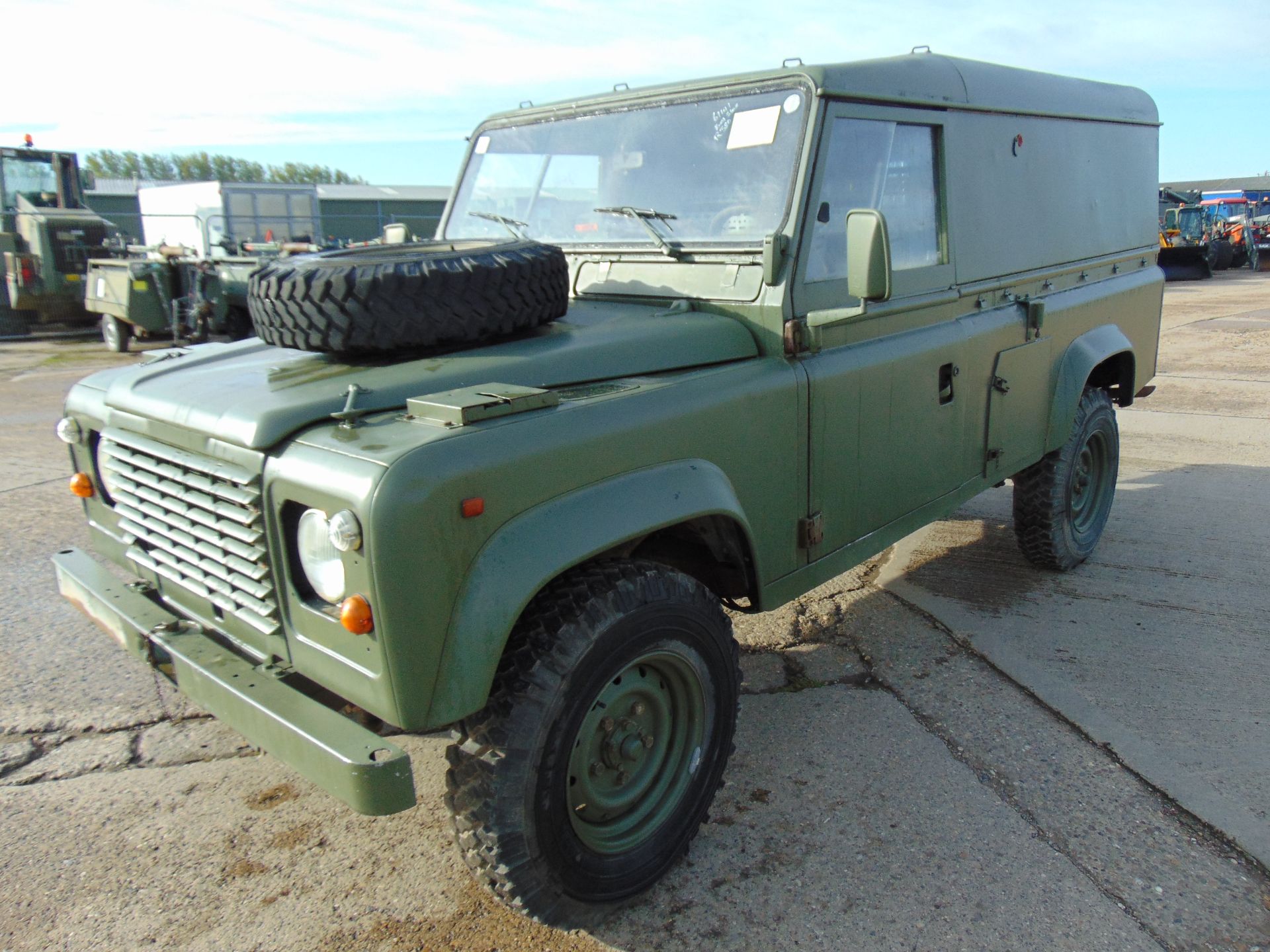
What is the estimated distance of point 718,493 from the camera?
269 cm

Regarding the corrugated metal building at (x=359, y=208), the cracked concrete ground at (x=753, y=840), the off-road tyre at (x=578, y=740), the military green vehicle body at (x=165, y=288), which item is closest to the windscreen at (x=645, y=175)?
the off-road tyre at (x=578, y=740)

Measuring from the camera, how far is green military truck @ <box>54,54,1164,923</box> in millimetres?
2176

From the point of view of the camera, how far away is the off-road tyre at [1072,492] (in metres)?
4.80

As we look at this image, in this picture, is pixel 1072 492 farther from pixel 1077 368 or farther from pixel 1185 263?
pixel 1185 263

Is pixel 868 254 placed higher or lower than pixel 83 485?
higher

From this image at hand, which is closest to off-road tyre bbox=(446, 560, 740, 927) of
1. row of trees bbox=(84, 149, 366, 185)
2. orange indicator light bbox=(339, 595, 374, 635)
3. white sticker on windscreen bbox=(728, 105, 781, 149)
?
orange indicator light bbox=(339, 595, 374, 635)

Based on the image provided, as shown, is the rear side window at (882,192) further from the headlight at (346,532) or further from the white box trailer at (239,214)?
the white box trailer at (239,214)

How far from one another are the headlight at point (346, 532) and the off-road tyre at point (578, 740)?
49 centimetres

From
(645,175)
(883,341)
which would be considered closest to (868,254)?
(883,341)

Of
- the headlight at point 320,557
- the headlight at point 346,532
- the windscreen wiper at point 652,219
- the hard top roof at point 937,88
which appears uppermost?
the hard top roof at point 937,88

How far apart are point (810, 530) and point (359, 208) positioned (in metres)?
29.1

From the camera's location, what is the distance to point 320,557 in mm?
2203

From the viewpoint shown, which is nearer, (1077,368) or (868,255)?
(868,255)

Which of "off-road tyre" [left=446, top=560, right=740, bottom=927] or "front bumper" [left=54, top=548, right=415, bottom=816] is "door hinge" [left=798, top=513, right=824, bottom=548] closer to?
"off-road tyre" [left=446, top=560, right=740, bottom=927]
